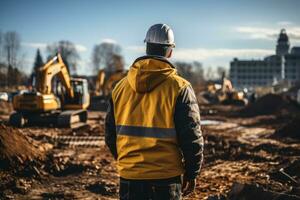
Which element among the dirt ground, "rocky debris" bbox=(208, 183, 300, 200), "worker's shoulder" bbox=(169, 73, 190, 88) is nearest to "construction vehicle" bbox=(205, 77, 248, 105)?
the dirt ground

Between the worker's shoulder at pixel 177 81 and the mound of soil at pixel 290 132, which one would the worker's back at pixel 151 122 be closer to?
the worker's shoulder at pixel 177 81

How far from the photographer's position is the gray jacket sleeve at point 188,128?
3.27 meters

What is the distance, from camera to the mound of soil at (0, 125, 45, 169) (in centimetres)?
949

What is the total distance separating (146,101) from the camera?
133 inches

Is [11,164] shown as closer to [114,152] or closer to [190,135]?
[114,152]

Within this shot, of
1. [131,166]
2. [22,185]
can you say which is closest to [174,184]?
[131,166]

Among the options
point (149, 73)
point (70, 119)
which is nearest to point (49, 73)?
point (70, 119)

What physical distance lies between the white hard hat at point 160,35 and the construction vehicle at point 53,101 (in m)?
14.7

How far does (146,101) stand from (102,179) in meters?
6.14

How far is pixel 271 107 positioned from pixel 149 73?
31413 millimetres

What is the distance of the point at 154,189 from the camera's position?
10.8ft

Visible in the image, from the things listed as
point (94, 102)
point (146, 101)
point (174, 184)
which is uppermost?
point (146, 101)

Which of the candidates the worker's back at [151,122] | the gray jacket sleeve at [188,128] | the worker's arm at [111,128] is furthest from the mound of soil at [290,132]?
the worker's back at [151,122]

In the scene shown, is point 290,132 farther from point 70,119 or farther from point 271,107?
point 271,107
